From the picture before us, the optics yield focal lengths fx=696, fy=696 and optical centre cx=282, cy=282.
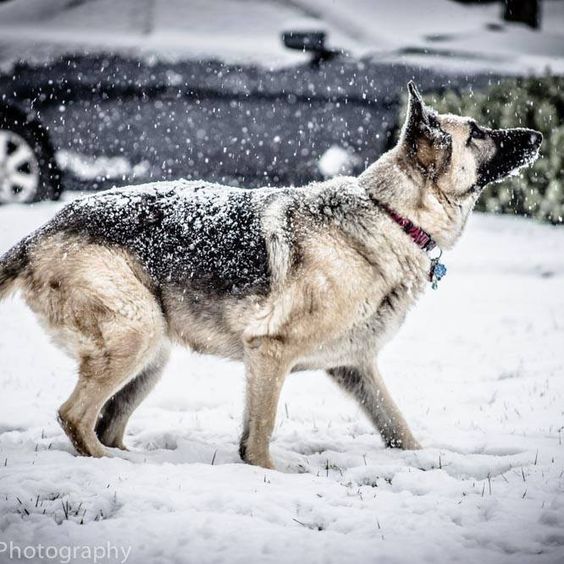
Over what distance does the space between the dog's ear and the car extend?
14.7 feet

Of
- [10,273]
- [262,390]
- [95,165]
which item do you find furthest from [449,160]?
[95,165]

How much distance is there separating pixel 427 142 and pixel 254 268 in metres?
1.17

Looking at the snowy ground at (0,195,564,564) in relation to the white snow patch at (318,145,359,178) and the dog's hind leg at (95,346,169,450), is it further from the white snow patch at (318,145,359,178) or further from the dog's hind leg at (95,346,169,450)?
the white snow patch at (318,145,359,178)

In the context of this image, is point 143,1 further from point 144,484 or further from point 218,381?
point 144,484

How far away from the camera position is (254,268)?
12.0 feet

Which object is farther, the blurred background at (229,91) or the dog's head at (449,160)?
the blurred background at (229,91)

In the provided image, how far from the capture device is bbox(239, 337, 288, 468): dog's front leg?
359cm

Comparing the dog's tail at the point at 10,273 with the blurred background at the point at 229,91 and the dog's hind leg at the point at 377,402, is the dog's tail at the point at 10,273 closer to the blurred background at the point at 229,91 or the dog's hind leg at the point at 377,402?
the dog's hind leg at the point at 377,402

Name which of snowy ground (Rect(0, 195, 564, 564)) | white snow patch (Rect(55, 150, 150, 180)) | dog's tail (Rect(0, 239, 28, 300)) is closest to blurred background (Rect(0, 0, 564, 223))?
white snow patch (Rect(55, 150, 150, 180))

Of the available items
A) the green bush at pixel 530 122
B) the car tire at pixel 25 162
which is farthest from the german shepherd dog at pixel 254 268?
the green bush at pixel 530 122

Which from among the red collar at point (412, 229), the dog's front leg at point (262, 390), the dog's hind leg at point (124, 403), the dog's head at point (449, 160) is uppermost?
the dog's head at point (449, 160)

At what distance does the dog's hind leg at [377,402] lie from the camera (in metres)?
4.04

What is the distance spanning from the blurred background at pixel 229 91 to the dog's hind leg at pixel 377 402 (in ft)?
14.6

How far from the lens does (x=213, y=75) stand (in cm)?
806
